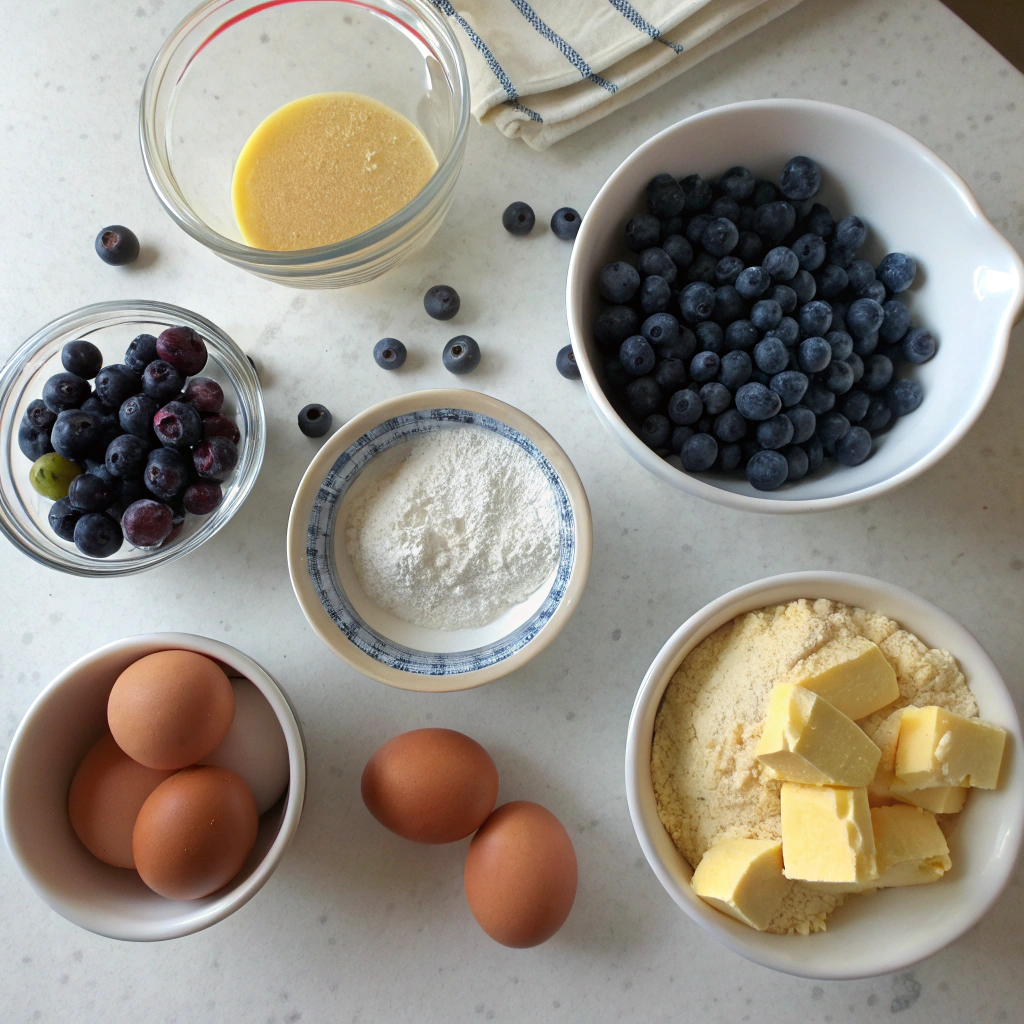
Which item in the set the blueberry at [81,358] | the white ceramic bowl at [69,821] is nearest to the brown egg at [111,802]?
the white ceramic bowl at [69,821]

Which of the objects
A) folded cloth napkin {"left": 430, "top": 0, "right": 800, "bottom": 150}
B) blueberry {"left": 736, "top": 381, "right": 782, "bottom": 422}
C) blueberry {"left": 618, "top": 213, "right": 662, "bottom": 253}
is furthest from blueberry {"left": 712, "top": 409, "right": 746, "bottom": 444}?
folded cloth napkin {"left": 430, "top": 0, "right": 800, "bottom": 150}

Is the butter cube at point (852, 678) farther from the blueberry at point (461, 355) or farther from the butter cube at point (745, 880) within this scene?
the blueberry at point (461, 355)

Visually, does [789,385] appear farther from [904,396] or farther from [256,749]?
[256,749]

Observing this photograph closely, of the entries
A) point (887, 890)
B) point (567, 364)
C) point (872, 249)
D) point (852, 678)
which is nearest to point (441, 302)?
point (567, 364)

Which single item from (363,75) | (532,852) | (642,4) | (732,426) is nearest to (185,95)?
(363,75)

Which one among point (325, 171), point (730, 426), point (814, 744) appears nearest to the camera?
point (814, 744)

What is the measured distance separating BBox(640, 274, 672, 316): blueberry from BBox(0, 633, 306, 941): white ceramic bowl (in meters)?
0.60

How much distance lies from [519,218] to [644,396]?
0.30 metres

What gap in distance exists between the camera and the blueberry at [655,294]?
0.89 m

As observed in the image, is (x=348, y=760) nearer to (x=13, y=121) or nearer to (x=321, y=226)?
(x=321, y=226)

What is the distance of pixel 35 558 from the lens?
921 millimetres

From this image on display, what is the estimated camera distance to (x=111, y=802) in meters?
0.88

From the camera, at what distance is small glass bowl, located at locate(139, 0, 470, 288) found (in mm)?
967

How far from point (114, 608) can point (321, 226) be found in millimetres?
544
